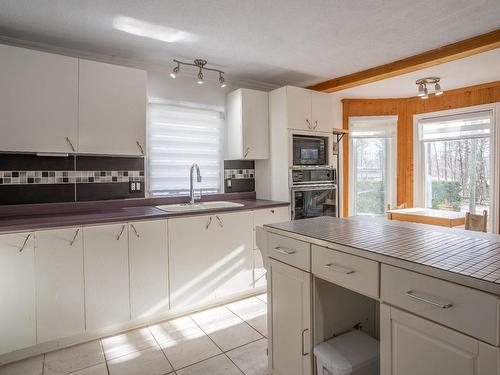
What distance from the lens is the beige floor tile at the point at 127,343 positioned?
2.12 meters

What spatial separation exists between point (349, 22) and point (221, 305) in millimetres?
2554

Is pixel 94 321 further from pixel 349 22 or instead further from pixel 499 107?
pixel 499 107

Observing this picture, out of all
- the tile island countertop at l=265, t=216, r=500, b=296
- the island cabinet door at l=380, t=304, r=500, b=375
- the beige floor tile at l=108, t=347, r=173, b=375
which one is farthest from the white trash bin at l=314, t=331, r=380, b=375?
the beige floor tile at l=108, t=347, r=173, b=375

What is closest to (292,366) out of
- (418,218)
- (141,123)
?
(141,123)

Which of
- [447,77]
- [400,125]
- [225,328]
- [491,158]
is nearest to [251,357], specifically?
[225,328]

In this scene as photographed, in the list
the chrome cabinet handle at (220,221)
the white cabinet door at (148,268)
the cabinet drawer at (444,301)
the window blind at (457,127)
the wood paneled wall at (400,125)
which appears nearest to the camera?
the cabinet drawer at (444,301)

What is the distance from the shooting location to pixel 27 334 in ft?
6.58

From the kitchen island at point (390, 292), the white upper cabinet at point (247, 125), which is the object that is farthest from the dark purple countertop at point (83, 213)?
the kitchen island at point (390, 292)

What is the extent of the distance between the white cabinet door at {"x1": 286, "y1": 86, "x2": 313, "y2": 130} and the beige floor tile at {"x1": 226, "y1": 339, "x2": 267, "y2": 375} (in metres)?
2.11

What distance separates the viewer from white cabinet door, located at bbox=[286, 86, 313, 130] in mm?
3264

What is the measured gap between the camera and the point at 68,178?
264 centimetres

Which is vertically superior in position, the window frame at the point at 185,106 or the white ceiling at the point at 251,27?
the white ceiling at the point at 251,27

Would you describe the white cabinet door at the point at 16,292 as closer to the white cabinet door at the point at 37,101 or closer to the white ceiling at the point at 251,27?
the white cabinet door at the point at 37,101

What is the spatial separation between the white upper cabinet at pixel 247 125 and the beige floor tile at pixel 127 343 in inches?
73.7
